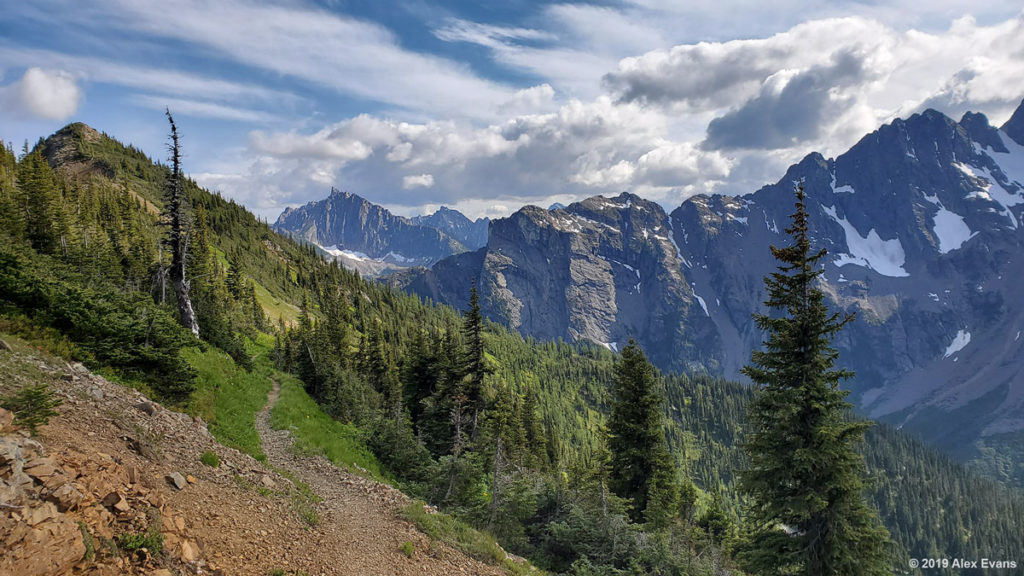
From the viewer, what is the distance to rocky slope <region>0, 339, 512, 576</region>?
6.68m

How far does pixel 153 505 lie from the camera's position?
28.3ft

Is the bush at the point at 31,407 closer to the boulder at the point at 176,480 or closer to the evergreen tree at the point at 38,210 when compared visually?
the boulder at the point at 176,480

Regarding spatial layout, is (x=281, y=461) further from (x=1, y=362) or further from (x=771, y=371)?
(x=771, y=371)

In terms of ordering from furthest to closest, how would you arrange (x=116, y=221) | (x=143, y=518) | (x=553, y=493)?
(x=116, y=221)
(x=553, y=493)
(x=143, y=518)

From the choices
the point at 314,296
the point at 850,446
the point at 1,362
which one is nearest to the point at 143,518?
the point at 1,362

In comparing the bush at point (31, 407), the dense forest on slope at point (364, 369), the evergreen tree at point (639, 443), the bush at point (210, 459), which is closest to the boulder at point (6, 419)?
the bush at point (31, 407)

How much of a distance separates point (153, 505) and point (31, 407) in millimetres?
3153

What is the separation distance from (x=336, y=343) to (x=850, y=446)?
5960 cm

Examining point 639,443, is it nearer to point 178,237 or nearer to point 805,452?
point 805,452

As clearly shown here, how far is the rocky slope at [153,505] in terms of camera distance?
21.9 ft

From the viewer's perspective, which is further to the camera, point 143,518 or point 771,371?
point 771,371

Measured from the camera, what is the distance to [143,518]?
8.09m

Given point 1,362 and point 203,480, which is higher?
point 1,362

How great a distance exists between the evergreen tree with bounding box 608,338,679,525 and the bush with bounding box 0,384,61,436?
93.1 feet
